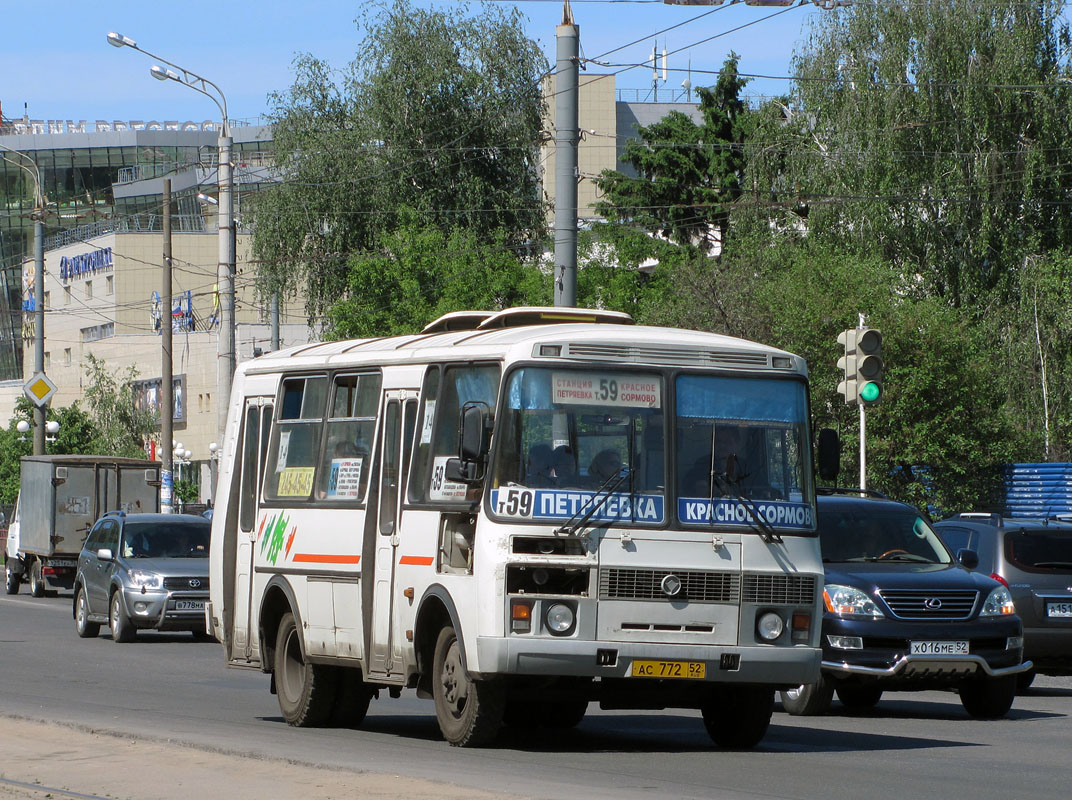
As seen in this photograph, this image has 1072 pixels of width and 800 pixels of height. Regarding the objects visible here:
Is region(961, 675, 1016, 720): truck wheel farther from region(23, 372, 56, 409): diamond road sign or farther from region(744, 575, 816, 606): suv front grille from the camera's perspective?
region(23, 372, 56, 409): diamond road sign

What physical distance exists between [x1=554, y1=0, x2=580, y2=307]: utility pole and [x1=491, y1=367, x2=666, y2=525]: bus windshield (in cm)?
930

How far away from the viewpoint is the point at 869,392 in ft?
72.1

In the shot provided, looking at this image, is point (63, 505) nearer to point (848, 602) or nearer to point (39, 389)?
point (39, 389)

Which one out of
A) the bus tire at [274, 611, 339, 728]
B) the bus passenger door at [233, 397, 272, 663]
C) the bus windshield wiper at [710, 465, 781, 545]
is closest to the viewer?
the bus windshield wiper at [710, 465, 781, 545]

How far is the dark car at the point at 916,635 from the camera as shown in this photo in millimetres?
14602

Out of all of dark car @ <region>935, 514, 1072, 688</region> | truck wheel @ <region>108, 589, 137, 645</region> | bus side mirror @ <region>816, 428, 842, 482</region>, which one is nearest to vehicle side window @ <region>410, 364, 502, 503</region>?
bus side mirror @ <region>816, 428, 842, 482</region>

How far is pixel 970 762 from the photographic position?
1185 cm

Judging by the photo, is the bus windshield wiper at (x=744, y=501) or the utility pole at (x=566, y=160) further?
the utility pole at (x=566, y=160)

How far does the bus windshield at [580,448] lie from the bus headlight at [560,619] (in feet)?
1.80

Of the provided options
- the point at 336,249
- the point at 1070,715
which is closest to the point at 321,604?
the point at 1070,715

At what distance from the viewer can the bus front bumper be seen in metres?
11.4

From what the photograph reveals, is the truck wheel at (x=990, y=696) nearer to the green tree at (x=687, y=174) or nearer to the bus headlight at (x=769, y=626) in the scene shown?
the bus headlight at (x=769, y=626)

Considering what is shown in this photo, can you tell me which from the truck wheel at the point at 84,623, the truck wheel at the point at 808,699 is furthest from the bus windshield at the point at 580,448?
the truck wheel at the point at 84,623

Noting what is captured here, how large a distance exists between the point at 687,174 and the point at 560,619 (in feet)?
181
